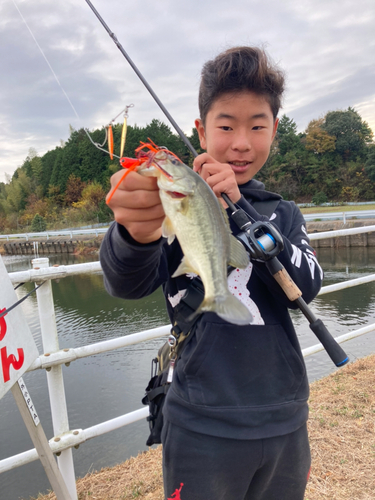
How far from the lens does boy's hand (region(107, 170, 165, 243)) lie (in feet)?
3.59

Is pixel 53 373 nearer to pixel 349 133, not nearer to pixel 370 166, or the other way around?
pixel 370 166

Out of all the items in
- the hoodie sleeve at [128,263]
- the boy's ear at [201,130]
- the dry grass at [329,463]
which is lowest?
the dry grass at [329,463]

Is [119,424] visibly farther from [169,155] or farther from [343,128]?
[343,128]

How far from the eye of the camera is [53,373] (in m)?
2.35

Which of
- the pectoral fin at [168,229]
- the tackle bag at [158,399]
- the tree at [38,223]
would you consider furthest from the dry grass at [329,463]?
the tree at [38,223]

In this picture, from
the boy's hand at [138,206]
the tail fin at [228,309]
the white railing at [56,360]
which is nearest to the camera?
the tail fin at [228,309]

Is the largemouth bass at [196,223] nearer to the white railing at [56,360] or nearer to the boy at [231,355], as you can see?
the boy at [231,355]

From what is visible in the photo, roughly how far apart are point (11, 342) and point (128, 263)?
926mm

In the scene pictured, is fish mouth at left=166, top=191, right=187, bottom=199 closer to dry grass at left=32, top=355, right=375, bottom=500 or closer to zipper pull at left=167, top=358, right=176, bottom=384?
zipper pull at left=167, top=358, right=176, bottom=384

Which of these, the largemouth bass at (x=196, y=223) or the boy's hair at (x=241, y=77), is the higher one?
the boy's hair at (x=241, y=77)

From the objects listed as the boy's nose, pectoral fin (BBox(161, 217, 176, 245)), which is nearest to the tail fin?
pectoral fin (BBox(161, 217, 176, 245))

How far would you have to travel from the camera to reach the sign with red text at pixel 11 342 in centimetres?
169

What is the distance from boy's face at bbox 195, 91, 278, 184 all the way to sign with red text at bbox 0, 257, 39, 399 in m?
1.26

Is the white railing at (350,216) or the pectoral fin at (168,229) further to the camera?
the white railing at (350,216)
